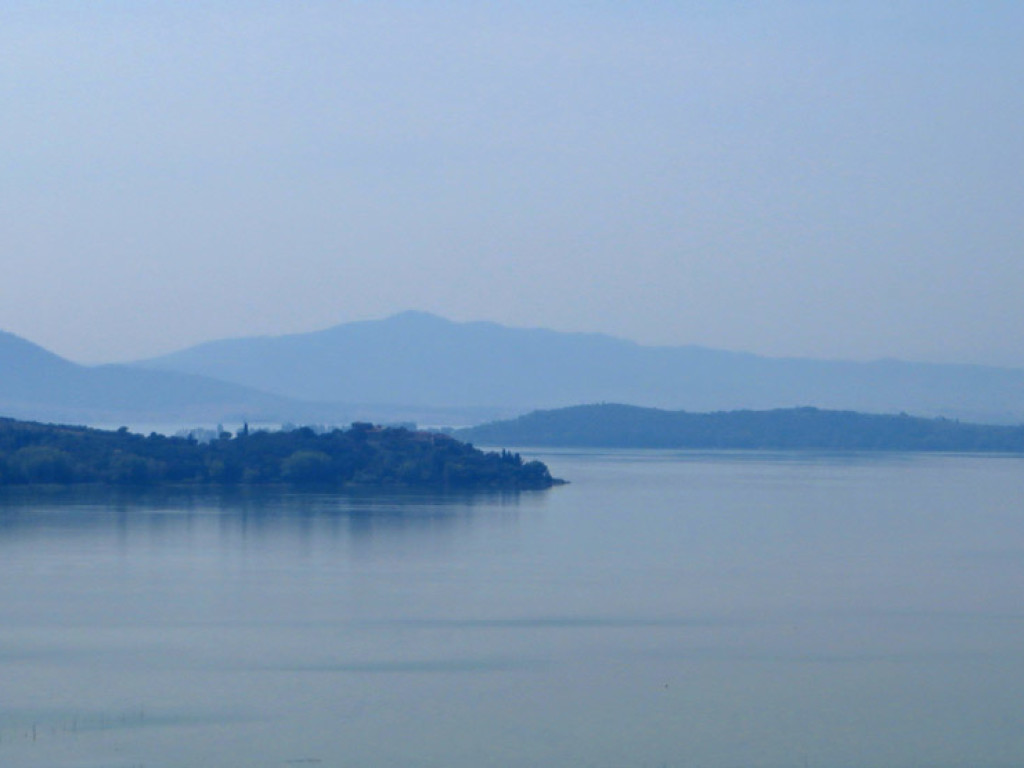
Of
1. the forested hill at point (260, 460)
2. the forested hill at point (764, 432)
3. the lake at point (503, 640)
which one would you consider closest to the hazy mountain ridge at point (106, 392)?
the forested hill at point (764, 432)

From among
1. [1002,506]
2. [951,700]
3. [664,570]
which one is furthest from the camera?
[1002,506]

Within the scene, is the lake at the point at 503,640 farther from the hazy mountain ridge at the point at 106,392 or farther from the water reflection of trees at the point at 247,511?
the hazy mountain ridge at the point at 106,392

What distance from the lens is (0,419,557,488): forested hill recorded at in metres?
33.6

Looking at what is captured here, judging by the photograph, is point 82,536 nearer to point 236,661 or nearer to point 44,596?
point 44,596

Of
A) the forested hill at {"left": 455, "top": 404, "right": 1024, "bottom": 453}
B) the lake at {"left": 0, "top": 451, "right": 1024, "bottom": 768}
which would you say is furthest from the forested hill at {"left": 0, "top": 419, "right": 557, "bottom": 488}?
the forested hill at {"left": 455, "top": 404, "right": 1024, "bottom": 453}

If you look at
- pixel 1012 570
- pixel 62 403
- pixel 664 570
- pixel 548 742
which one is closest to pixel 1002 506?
pixel 1012 570

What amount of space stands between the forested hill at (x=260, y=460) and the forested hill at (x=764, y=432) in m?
36.5

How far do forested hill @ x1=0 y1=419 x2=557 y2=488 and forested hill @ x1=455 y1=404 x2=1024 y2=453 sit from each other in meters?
36.5

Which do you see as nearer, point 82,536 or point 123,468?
point 82,536

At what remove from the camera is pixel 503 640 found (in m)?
14.8

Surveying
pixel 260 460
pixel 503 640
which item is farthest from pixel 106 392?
pixel 503 640

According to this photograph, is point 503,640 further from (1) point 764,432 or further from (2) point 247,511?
(1) point 764,432

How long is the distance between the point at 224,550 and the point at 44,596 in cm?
497

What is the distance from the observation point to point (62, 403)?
91.8m
